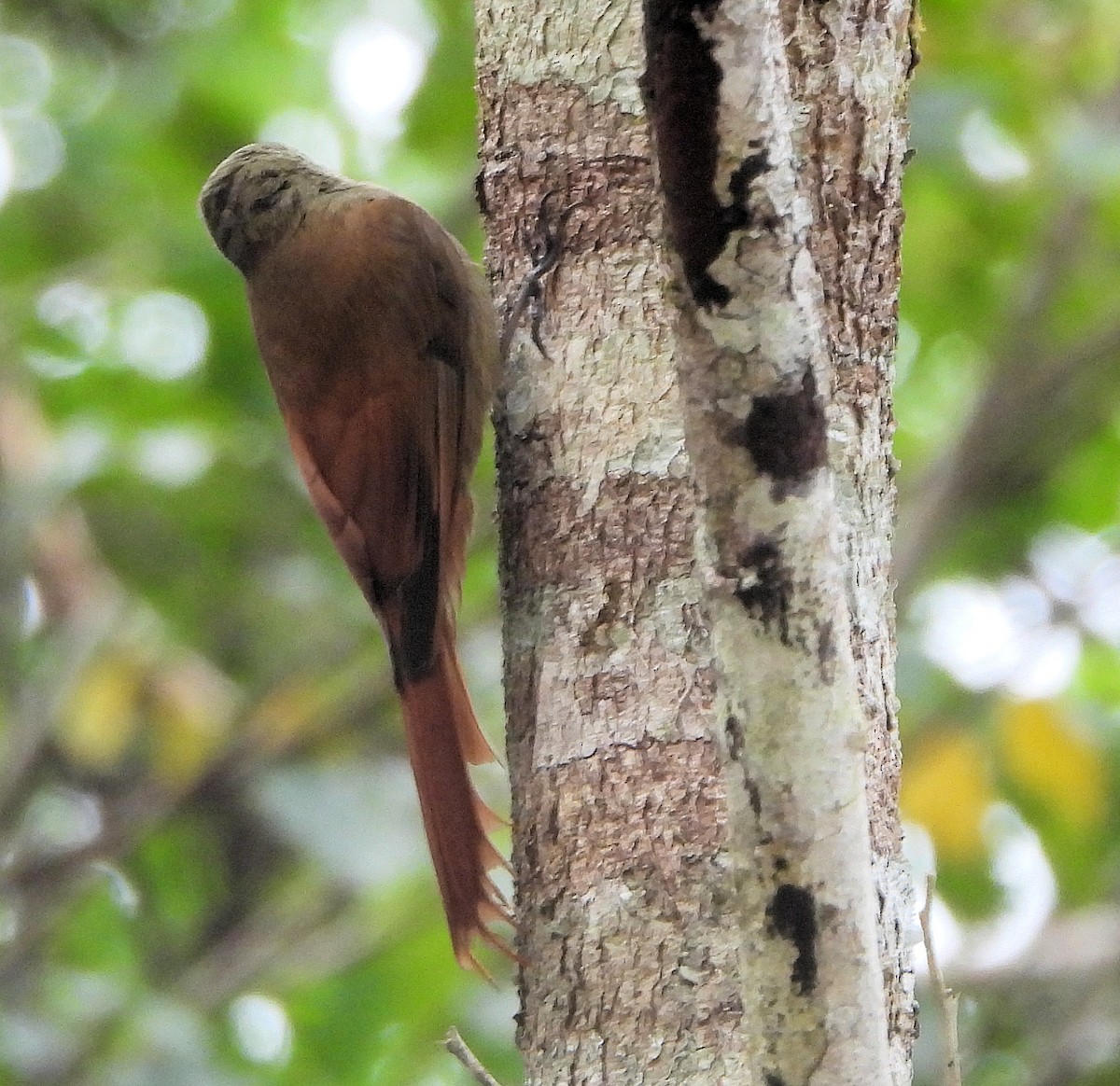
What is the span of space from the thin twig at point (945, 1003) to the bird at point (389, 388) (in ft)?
3.11

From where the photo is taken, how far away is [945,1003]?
1690 millimetres

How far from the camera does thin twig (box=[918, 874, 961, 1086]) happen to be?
164 centimetres

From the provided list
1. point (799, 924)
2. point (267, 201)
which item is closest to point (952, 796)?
point (267, 201)

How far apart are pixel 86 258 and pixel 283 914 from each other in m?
2.17

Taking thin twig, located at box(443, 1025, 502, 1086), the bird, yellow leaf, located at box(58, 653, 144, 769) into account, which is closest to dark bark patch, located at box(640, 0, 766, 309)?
thin twig, located at box(443, 1025, 502, 1086)

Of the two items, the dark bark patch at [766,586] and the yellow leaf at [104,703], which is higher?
the yellow leaf at [104,703]

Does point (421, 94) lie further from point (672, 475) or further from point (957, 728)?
point (672, 475)

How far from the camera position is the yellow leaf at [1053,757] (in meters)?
3.79

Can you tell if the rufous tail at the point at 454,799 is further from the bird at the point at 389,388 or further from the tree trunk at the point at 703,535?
the tree trunk at the point at 703,535

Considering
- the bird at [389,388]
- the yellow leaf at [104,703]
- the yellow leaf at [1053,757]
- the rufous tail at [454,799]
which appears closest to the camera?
the rufous tail at [454,799]

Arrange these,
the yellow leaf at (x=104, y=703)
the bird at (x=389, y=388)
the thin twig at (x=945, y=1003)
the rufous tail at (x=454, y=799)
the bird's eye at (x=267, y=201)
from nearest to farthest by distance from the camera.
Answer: the thin twig at (x=945, y=1003)
the rufous tail at (x=454, y=799)
the bird at (x=389, y=388)
the bird's eye at (x=267, y=201)
the yellow leaf at (x=104, y=703)

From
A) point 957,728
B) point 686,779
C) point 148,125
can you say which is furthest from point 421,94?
point 686,779

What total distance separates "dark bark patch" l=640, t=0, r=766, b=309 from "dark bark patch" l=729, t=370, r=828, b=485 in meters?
0.09

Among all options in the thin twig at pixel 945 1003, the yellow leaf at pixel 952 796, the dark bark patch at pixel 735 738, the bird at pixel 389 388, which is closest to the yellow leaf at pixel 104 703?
the bird at pixel 389 388
